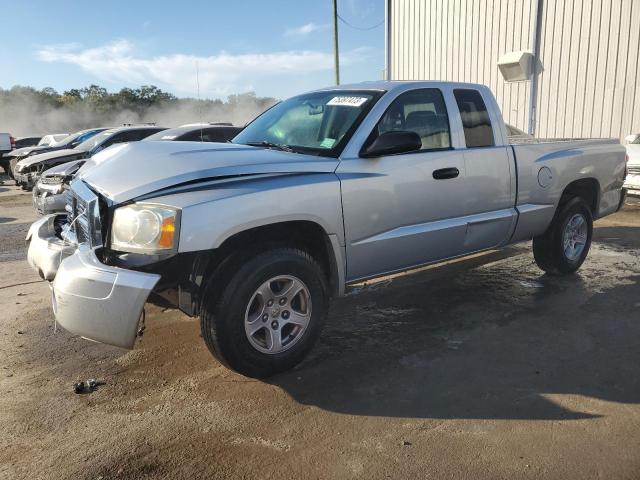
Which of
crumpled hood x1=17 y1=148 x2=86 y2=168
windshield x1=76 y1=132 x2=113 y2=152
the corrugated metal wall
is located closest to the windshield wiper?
windshield x1=76 y1=132 x2=113 y2=152

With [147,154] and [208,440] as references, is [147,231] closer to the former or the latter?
[147,154]

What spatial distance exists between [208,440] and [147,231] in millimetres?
1164

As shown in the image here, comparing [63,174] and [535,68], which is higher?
[535,68]

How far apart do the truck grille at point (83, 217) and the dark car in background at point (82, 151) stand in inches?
Result: 318

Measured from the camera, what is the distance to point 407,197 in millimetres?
3889

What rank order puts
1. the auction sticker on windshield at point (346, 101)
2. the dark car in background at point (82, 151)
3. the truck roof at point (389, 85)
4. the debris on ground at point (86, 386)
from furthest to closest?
1. the dark car in background at point (82, 151)
2. the truck roof at point (389, 85)
3. the auction sticker on windshield at point (346, 101)
4. the debris on ground at point (86, 386)

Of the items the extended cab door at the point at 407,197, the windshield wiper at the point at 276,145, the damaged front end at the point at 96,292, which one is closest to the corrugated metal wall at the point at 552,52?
the extended cab door at the point at 407,197

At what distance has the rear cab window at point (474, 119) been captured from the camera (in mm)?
4477

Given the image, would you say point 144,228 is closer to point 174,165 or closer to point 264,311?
point 174,165

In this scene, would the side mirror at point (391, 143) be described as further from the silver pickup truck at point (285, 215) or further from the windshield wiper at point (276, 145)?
the windshield wiper at point (276, 145)

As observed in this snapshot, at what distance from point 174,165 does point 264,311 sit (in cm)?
104

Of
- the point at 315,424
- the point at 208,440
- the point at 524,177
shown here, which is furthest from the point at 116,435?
the point at 524,177

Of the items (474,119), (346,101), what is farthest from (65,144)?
(474,119)

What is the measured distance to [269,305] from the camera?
3318 millimetres
